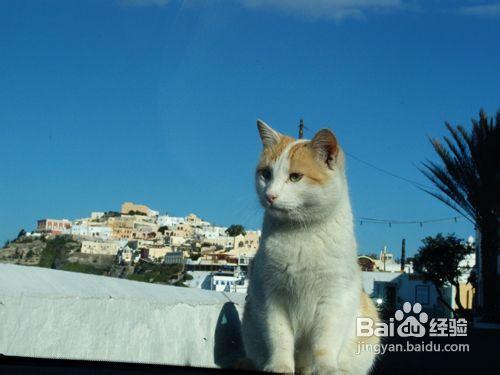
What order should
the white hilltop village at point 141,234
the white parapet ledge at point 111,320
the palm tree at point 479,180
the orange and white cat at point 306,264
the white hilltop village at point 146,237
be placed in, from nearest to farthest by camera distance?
the white parapet ledge at point 111,320 → the orange and white cat at point 306,264 → the palm tree at point 479,180 → the white hilltop village at point 146,237 → the white hilltop village at point 141,234

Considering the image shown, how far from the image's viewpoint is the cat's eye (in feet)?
11.7

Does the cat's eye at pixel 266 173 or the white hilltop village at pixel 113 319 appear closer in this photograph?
the white hilltop village at pixel 113 319

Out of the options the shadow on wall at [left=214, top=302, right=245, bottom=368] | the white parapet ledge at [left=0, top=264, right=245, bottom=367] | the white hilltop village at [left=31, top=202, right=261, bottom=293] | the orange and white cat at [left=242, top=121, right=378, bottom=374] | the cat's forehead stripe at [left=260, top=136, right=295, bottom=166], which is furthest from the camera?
the white hilltop village at [left=31, top=202, right=261, bottom=293]

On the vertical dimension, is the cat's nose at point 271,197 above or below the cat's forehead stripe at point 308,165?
below

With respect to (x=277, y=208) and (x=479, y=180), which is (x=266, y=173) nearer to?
(x=277, y=208)

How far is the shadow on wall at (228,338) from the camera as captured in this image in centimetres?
442

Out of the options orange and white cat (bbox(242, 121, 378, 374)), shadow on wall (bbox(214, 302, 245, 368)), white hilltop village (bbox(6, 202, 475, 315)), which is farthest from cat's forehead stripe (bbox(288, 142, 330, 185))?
white hilltop village (bbox(6, 202, 475, 315))

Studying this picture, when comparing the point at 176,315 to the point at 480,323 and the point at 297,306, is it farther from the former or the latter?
the point at 480,323

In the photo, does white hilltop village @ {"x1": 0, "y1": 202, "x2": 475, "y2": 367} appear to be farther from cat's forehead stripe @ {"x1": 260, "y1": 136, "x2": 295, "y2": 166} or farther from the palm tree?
the palm tree

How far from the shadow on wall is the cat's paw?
914 mm

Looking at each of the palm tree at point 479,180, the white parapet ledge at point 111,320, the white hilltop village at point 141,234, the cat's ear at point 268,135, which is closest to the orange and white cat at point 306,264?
the cat's ear at point 268,135

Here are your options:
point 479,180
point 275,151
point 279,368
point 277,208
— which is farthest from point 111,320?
point 479,180

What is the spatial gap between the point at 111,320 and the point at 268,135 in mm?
1379

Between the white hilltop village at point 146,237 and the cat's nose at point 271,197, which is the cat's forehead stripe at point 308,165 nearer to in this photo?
the cat's nose at point 271,197
